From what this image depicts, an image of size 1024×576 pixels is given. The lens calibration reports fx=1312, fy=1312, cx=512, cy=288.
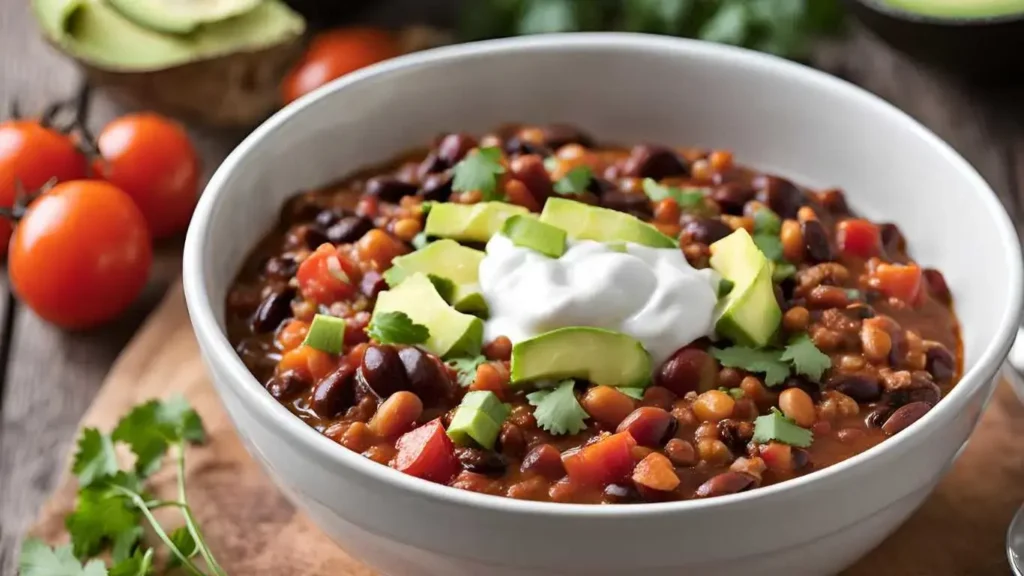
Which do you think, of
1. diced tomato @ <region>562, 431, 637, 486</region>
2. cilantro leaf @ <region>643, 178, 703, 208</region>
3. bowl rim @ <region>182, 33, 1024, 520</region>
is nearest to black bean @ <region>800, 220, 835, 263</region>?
cilantro leaf @ <region>643, 178, 703, 208</region>

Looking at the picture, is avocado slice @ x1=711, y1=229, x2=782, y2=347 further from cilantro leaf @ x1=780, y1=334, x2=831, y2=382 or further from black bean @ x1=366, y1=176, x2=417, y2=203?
black bean @ x1=366, y1=176, x2=417, y2=203

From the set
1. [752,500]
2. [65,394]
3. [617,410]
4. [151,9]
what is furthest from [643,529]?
[151,9]

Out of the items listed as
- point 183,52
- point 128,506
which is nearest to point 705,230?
point 128,506

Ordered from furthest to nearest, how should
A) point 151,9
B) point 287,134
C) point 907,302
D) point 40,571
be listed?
point 151,9 < point 287,134 < point 907,302 < point 40,571

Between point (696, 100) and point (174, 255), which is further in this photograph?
point (174, 255)

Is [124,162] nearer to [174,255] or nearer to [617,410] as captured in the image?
[174,255]

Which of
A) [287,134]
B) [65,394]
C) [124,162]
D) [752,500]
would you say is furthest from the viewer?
[124,162]
